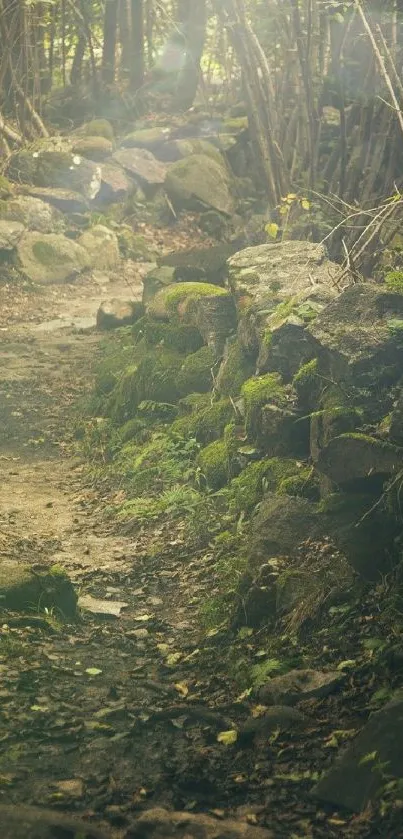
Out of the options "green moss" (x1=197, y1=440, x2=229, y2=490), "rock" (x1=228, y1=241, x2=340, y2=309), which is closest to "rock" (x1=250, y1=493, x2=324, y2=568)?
"green moss" (x1=197, y1=440, x2=229, y2=490)

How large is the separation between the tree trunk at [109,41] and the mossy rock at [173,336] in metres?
12.1

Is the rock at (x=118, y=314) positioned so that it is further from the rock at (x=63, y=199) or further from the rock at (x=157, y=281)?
the rock at (x=63, y=199)

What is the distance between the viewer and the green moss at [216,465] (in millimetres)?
6966

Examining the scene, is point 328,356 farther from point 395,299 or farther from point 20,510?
point 20,510

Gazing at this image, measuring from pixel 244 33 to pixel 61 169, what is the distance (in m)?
5.48

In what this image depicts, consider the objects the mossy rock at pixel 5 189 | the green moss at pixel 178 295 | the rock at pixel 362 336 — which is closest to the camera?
the rock at pixel 362 336

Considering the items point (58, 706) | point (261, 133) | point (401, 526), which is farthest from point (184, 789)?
point (261, 133)

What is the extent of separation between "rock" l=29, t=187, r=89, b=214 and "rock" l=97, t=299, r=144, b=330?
4.06m

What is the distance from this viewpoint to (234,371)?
306 inches

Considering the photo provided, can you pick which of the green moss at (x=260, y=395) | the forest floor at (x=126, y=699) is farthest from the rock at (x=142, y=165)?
the green moss at (x=260, y=395)

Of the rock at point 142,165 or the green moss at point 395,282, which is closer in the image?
the green moss at point 395,282

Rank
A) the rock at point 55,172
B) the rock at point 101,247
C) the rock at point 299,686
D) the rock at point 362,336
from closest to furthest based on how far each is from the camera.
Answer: the rock at point 299,686
the rock at point 362,336
the rock at point 101,247
the rock at point 55,172

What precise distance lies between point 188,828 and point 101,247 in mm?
11710

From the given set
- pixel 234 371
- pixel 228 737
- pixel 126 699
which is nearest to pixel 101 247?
pixel 234 371
